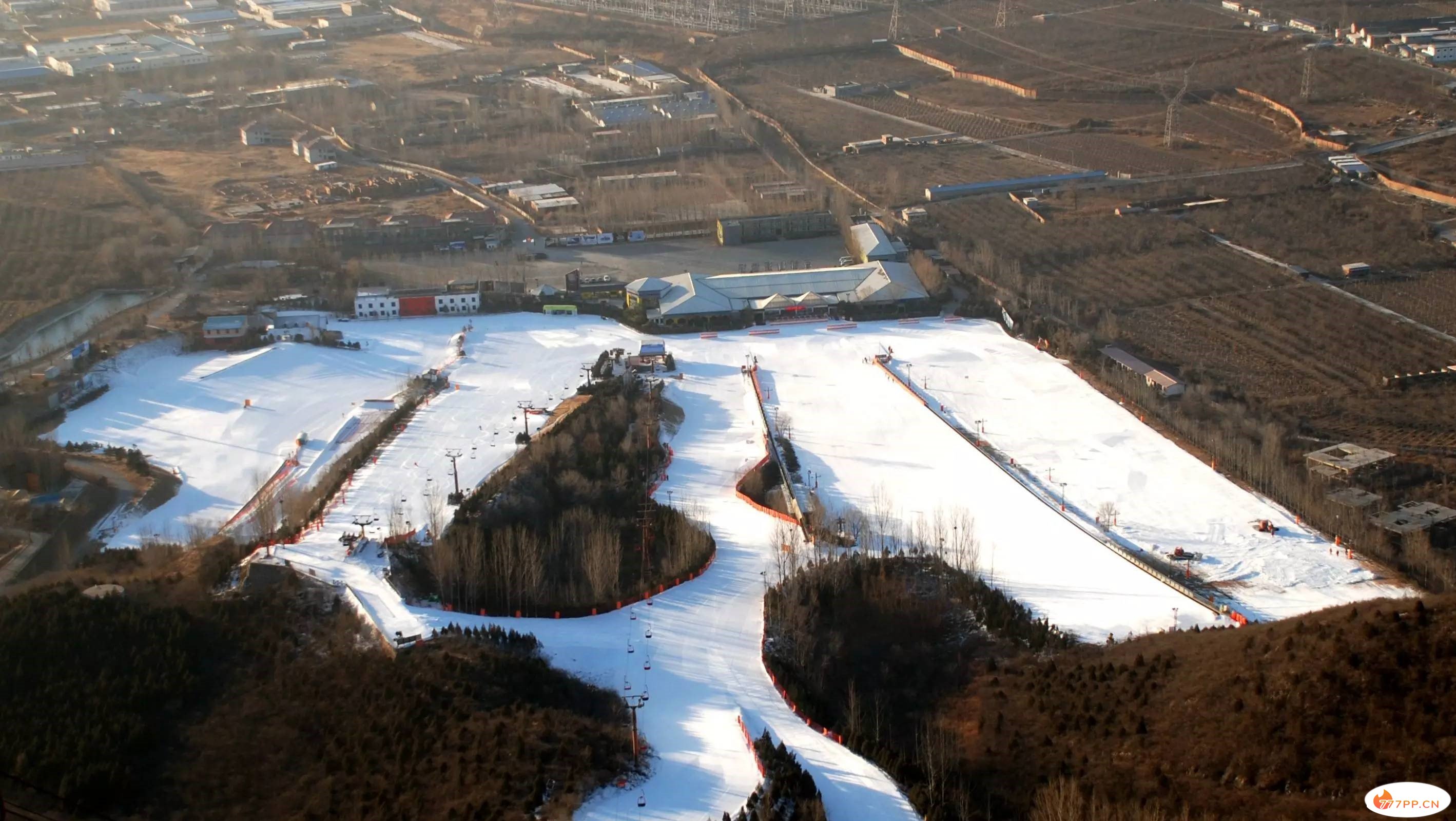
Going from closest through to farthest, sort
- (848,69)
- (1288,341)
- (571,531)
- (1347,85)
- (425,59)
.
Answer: (571,531), (1288,341), (1347,85), (848,69), (425,59)

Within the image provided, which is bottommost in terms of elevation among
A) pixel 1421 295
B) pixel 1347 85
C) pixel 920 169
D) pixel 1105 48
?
pixel 1421 295

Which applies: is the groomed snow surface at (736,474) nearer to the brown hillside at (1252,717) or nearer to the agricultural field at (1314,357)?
the brown hillside at (1252,717)

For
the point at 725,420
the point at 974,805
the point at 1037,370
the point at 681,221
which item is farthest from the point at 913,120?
the point at 974,805

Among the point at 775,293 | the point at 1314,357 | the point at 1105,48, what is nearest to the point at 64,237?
the point at 775,293

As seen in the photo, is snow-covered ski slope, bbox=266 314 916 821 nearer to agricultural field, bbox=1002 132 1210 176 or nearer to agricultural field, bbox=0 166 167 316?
agricultural field, bbox=0 166 167 316

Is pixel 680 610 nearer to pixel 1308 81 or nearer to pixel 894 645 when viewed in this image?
pixel 894 645

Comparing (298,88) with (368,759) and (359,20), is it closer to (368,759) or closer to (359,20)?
(359,20)

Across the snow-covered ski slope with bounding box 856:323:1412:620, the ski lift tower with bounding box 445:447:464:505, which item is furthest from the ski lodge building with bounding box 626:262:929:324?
the ski lift tower with bounding box 445:447:464:505
